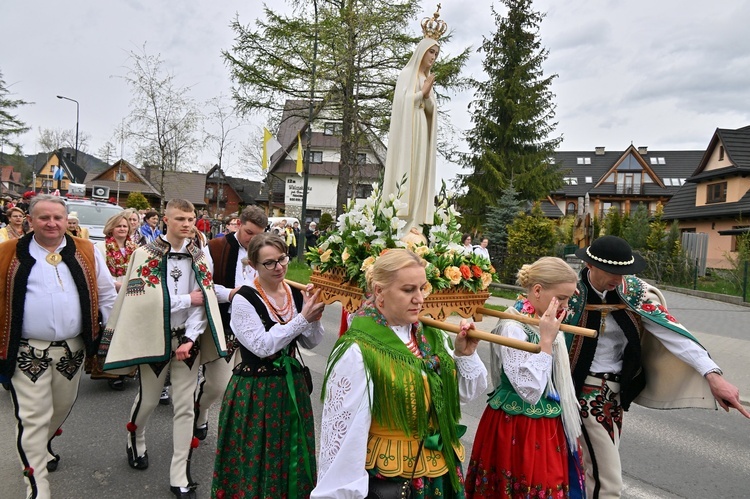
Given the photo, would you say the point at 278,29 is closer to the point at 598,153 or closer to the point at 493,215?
the point at 493,215

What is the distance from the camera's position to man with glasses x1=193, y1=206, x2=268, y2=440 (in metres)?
4.25

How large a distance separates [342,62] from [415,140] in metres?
14.9

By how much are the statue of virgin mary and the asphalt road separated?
90.0 inches

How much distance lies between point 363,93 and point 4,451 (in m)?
16.7

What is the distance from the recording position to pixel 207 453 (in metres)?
4.35

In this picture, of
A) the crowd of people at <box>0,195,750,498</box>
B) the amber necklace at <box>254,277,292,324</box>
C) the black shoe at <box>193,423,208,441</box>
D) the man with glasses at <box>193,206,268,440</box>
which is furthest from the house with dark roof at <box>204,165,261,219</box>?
the amber necklace at <box>254,277,292,324</box>

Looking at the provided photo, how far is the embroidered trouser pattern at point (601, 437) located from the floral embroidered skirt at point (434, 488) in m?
1.28

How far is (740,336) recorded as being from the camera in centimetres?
1095

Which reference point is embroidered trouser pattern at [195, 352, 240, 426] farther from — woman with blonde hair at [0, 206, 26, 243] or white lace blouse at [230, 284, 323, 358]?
woman with blonde hair at [0, 206, 26, 243]

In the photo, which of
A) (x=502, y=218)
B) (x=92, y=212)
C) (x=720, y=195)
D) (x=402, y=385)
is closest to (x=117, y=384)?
(x=402, y=385)

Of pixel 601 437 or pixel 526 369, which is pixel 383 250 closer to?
pixel 526 369

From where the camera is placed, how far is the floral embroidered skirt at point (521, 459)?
2.66 m

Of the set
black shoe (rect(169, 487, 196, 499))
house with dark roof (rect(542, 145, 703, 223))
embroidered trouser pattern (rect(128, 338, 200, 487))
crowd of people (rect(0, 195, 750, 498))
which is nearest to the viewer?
crowd of people (rect(0, 195, 750, 498))

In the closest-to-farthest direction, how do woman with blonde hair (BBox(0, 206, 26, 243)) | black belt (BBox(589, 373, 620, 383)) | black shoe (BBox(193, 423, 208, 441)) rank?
1. black belt (BBox(589, 373, 620, 383))
2. black shoe (BBox(193, 423, 208, 441))
3. woman with blonde hair (BBox(0, 206, 26, 243))
